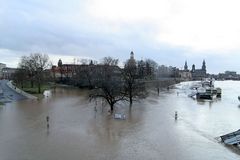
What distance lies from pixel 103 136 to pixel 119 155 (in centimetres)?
611

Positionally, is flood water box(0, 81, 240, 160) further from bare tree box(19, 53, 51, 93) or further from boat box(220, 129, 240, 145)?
bare tree box(19, 53, 51, 93)

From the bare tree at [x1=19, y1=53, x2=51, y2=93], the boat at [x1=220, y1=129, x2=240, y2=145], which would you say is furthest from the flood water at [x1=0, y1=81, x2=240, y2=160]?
the bare tree at [x1=19, y1=53, x2=51, y2=93]

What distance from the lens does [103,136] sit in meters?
→ 30.2

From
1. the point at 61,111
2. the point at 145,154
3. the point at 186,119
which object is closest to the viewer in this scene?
the point at 145,154

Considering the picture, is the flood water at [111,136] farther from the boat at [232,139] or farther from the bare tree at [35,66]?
the bare tree at [35,66]

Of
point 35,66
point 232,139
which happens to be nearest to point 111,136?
point 232,139

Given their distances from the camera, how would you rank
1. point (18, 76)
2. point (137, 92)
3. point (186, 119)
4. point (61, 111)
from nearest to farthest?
point (186, 119) → point (61, 111) → point (137, 92) → point (18, 76)

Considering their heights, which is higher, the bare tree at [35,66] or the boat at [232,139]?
the bare tree at [35,66]

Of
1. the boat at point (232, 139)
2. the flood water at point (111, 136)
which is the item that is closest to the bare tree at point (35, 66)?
the flood water at point (111, 136)

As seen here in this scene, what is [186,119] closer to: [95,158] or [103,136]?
[103,136]

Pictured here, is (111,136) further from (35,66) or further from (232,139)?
(35,66)

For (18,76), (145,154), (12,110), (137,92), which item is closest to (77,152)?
(145,154)

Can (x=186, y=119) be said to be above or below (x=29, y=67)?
below

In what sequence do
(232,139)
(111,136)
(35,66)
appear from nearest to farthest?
1. (232,139)
2. (111,136)
3. (35,66)
